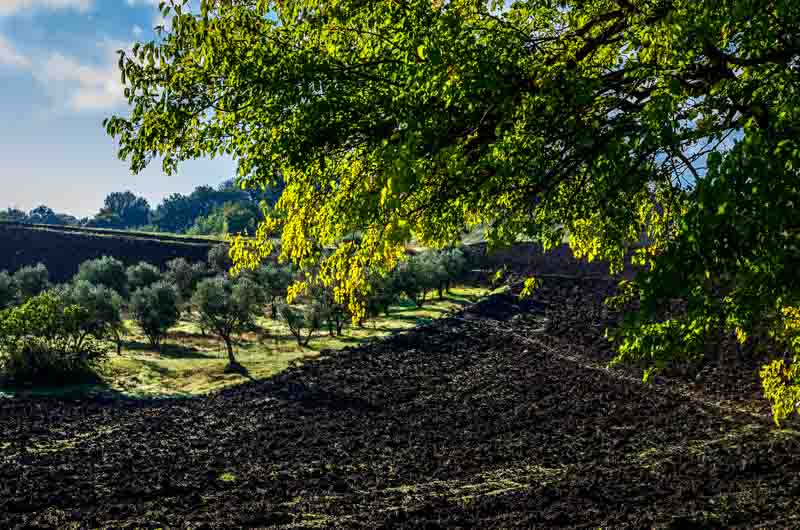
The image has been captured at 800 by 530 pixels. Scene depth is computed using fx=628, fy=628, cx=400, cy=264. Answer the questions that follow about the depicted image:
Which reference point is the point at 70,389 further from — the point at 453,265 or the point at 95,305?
the point at 453,265

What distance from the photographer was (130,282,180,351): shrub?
51.8 metres

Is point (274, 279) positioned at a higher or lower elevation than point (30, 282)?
higher

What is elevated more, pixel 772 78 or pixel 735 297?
pixel 772 78

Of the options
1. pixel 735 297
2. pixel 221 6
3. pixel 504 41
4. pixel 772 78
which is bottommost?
pixel 735 297

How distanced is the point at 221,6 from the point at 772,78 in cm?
681

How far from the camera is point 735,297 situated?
352 inches

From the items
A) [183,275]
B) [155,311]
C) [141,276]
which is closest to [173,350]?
[155,311]

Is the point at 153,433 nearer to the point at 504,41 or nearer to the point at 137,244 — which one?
the point at 504,41

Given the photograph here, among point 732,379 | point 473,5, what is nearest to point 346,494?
point 473,5

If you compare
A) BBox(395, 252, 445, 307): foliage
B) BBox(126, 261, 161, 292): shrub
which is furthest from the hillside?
BBox(395, 252, 445, 307): foliage

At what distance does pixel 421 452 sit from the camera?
76.0 feet

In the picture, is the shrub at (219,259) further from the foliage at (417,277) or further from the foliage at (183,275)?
the foliage at (417,277)

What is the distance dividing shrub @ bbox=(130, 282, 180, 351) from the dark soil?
16.6 m

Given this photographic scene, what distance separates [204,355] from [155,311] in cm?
588
